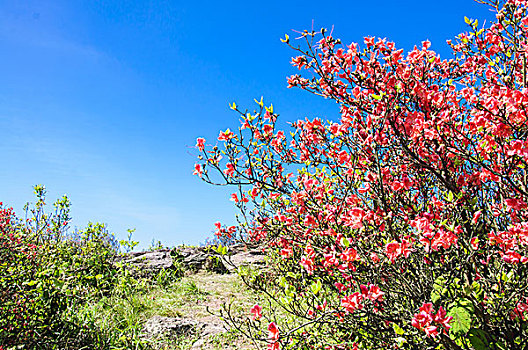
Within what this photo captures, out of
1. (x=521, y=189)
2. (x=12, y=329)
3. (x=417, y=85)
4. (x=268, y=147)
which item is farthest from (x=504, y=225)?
(x=12, y=329)

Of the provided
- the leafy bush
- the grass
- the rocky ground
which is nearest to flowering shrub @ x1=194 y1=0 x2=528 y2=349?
the rocky ground

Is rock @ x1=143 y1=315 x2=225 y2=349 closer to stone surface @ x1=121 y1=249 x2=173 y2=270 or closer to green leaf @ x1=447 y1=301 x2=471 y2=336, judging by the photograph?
stone surface @ x1=121 y1=249 x2=173 y2=270

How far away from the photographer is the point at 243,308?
5594 millimetres

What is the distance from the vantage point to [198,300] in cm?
628

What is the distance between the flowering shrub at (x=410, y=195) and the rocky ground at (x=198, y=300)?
89cm

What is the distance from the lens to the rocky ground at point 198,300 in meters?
4.58

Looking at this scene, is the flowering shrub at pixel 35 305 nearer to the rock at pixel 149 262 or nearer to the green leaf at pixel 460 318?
the rock at pixel 149 262

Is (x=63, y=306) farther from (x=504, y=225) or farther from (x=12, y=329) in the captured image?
(x=504, y=225)

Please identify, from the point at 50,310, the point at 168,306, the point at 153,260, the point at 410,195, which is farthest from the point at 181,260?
the point at 410,195

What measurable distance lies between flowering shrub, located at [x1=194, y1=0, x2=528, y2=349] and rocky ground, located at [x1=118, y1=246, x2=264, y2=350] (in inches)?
35.1

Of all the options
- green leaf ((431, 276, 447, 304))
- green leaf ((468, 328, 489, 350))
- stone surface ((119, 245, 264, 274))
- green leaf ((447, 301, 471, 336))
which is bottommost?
green leaf ((468, 328, 489, 350))

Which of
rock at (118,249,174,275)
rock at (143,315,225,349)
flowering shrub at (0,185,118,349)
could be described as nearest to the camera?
flowering shrub at (0,185,118,349)

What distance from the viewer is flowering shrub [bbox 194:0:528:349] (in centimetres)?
217

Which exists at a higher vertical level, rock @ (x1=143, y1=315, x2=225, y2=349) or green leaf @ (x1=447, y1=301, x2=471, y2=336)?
rock @ (x1=143, y1=315, x2=225, y2=349)
